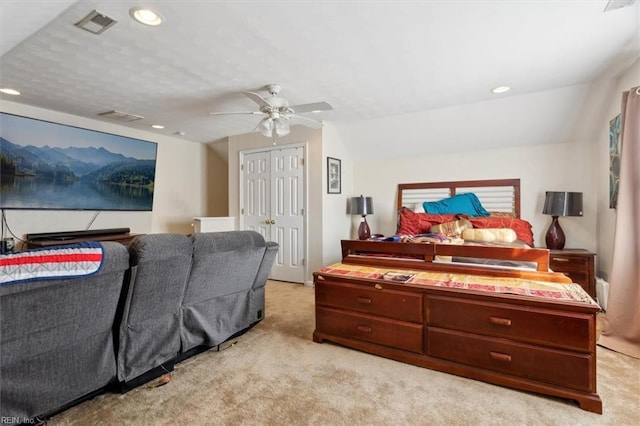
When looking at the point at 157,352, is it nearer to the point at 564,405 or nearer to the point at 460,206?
the point at 564,405

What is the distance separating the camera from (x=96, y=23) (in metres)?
2.13

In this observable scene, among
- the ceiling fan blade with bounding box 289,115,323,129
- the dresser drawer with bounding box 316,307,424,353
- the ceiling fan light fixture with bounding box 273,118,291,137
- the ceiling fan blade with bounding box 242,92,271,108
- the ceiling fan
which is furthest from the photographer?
the ceiling fan blade with bounding box 289,115,323,129

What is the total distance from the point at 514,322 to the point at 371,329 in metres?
0.96

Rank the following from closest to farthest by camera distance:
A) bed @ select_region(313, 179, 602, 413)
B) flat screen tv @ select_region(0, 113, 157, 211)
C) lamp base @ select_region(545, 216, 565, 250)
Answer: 1. bed @ select_region(313, 179, 602, 413)
2. flat screen tv @ select_region(0, 113, 157, 211)
3. lamp base @ select_region(545, 216, 565, 250)

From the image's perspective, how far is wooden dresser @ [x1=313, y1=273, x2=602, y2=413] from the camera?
1.79 meters

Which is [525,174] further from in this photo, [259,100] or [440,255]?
[259,100]

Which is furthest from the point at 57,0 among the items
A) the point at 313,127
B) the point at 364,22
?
the point at 313,127

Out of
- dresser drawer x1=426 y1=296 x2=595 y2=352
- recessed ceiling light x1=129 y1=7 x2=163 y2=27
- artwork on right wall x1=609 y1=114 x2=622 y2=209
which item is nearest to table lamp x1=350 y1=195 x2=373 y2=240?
dresser drawer x1=426 y1=296 x2=595 y2=352

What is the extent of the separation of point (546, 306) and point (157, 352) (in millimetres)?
2451

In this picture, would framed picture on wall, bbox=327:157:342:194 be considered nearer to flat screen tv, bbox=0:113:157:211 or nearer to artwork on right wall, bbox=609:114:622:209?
flat screen tv, bbox=0:113:157:211

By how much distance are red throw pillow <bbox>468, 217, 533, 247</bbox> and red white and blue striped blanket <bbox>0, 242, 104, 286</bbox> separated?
153 inches

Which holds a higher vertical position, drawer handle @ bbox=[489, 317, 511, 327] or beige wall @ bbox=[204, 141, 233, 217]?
beige wall @ bbox=[204, 141, 233, 217]

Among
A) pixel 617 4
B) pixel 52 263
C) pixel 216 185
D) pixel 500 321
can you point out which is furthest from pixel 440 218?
pixel 216 185

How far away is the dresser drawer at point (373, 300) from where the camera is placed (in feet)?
7.41
